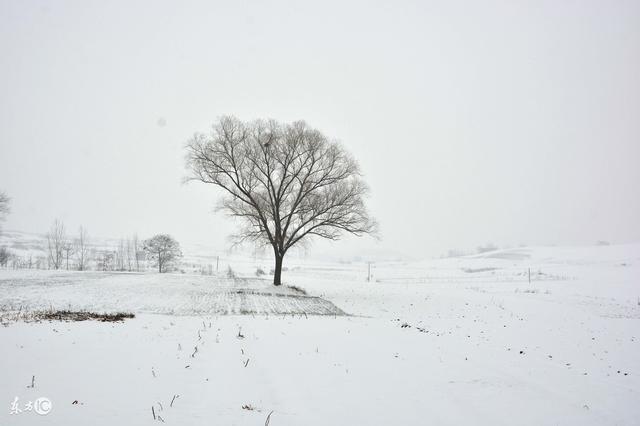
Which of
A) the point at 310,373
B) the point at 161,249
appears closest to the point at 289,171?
the point at 310,373

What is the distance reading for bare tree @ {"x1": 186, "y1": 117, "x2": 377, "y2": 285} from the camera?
25.8m

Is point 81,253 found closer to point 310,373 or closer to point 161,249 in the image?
point 161,249

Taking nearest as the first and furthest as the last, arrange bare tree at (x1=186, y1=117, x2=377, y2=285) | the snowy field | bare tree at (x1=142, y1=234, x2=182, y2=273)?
the snowy field, bare tree at (x1=186, y1=117, x2=377, y2=285), bare tree at (x1=142, y1=234, x2=182, y2=273)

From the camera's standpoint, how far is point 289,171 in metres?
27.2

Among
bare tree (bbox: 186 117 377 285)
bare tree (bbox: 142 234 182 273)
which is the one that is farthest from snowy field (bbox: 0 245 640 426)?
bare tree (bbox: 142 234 182 273)

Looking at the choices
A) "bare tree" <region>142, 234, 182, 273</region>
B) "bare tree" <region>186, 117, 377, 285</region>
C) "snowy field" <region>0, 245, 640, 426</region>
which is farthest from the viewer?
"bare tree" <region>142, 234, 182, 273</region>

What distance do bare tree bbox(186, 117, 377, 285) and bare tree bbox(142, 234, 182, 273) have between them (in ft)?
91.3

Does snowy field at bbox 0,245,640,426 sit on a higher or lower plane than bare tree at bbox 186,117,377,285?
lower

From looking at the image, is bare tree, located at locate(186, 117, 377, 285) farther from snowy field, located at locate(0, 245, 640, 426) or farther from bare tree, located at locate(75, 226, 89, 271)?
bare tree, located at locate(75, 226, 89, 271)

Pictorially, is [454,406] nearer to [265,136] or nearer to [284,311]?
[284,311]

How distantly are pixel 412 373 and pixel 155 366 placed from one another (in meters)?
4.96

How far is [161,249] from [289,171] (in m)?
31.7

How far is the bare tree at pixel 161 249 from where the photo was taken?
165 ft

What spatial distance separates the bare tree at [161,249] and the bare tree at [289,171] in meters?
27.8
